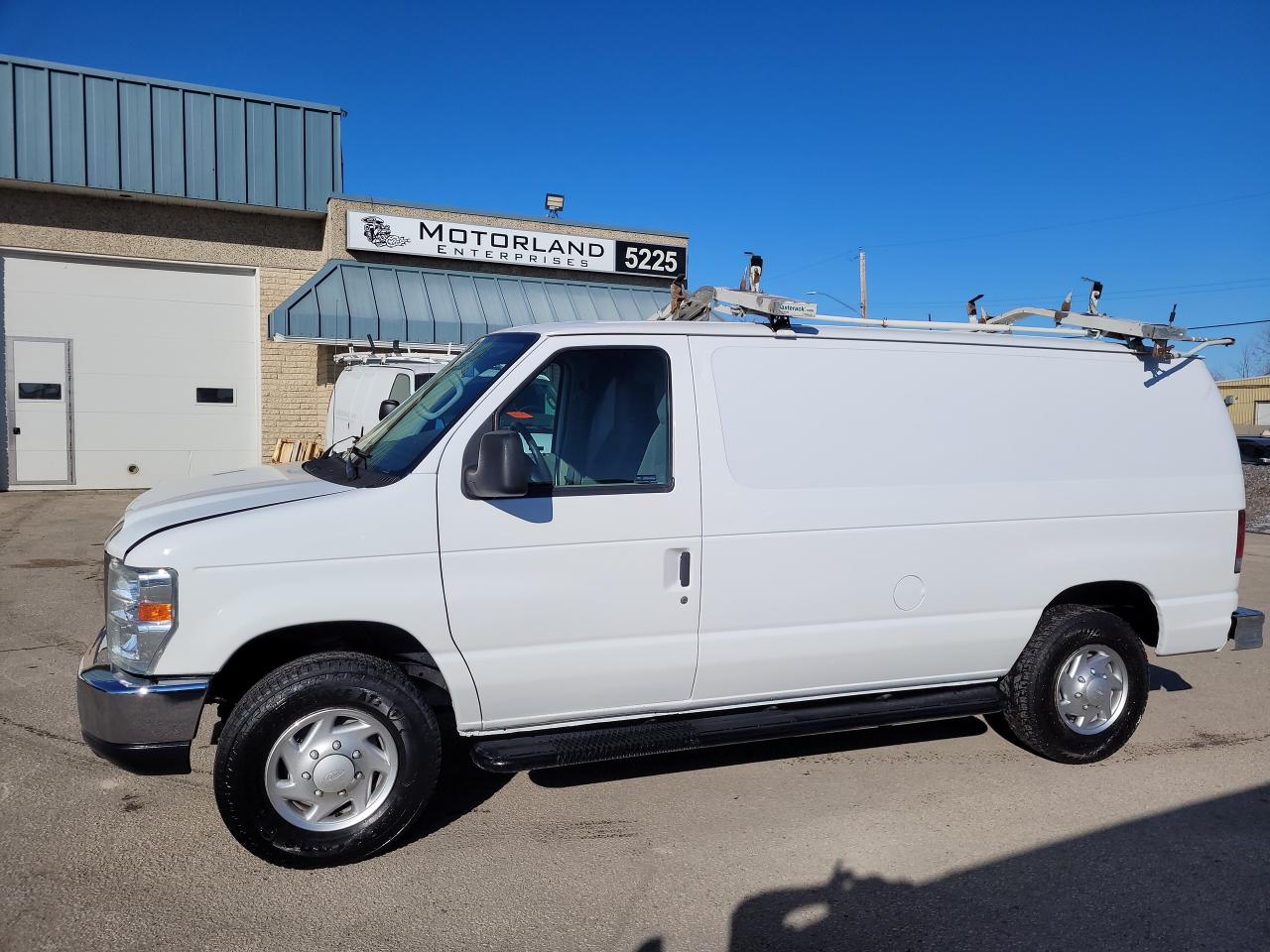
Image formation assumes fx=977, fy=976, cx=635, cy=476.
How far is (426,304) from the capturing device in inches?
666

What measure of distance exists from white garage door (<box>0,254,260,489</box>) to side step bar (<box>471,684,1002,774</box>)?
1484 cm

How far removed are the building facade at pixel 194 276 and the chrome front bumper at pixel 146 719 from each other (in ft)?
42.4

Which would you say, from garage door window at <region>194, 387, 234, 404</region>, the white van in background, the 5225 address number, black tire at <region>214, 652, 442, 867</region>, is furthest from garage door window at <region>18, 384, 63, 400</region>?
black tire at <region>214, 652, 442, 867</region>

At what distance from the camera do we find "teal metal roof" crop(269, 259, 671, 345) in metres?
16.1

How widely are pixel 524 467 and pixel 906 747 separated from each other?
2995mm

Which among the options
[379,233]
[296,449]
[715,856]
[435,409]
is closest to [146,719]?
[435,409]

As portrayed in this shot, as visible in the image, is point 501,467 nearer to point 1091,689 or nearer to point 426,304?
point 1091,689

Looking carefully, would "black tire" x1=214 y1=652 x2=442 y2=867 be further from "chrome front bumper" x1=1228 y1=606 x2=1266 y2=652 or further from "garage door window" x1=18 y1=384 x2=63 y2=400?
"garage door window" x1=18 y1=384 x2=63 y2=400

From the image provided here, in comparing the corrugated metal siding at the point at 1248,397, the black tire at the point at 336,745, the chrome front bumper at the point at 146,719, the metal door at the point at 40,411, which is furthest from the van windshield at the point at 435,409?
the corrugated metal siding at the point at 1248,397

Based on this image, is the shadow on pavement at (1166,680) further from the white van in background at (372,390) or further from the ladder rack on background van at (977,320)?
the white van in background at (372,390)

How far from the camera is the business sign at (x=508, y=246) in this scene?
17047 millimetres

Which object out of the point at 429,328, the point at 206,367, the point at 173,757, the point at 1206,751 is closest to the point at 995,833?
the point at 1206,751

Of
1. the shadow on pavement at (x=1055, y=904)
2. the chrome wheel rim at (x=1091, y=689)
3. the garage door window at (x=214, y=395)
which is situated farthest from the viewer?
the garage door window at (x=214, y=395)

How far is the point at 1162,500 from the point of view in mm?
5227
